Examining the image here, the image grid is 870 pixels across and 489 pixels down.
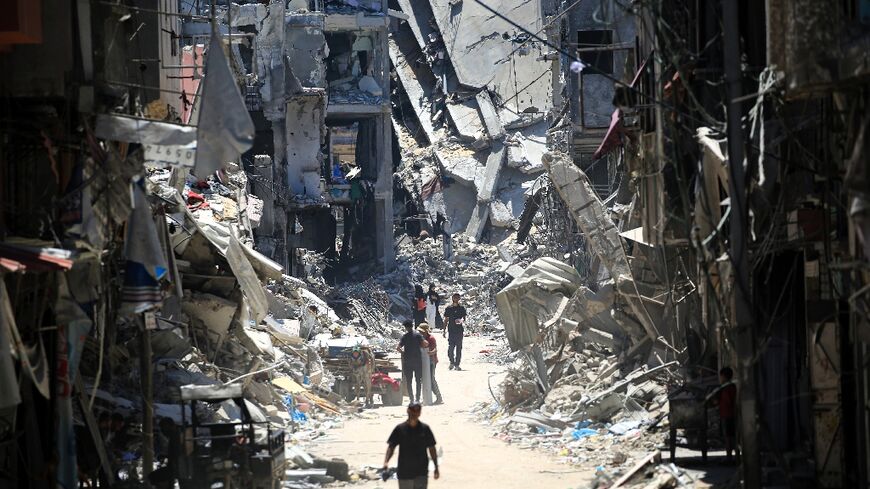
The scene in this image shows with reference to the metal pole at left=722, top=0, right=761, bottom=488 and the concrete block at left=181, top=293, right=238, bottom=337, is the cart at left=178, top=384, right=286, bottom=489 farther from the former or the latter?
the concrete block at left=181, top=293, right=238, bottom=337

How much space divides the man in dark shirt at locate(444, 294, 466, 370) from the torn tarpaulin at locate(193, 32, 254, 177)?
15234mm

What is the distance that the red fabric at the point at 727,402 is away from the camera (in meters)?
14.3

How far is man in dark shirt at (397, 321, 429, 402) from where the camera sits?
77.8 feet

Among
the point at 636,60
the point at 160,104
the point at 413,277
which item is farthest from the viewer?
the point at 413,277

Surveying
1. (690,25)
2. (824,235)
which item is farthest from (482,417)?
(824,235)

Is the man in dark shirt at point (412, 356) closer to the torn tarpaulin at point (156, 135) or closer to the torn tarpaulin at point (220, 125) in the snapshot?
the torn tarpaulin at point (156, 135)

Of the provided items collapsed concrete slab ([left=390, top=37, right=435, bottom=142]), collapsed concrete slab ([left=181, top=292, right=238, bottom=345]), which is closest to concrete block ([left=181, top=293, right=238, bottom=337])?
collapsed concrete slab ([left=181, top=292, right=238, bottom=345])

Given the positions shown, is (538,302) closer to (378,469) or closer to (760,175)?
(378,469)

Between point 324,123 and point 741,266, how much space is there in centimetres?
3494

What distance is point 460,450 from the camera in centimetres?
1934

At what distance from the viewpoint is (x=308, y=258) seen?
4981 cm

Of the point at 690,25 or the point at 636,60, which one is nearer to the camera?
the point at 690,25

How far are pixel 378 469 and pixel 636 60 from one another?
7.86 m

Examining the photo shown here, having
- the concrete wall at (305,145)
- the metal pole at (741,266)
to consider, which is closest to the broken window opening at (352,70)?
the concrete wall at (305,145)
